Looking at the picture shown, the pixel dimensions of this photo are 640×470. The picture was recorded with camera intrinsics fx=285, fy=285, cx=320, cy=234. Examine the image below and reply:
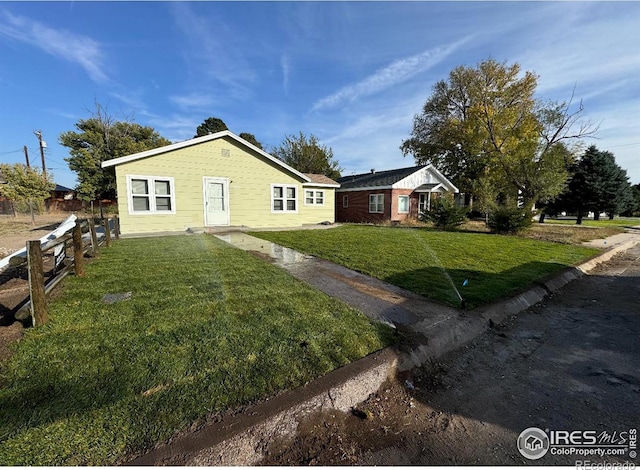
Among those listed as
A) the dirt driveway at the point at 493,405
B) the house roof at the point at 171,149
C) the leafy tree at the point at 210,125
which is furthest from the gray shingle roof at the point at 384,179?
the leafy tree at the point at 210,125

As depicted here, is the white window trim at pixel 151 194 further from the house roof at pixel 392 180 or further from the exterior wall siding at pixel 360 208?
the house roof at pixel 392 180

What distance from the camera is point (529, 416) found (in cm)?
237

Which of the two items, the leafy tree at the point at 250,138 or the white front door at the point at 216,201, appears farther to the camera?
the leafy tree at the point at 250,138

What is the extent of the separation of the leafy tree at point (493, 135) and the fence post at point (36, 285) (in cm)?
2016

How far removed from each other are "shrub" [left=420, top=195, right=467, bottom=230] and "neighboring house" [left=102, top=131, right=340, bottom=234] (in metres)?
7.87

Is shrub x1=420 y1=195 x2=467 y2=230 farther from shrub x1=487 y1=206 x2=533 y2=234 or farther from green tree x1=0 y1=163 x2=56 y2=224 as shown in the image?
green tree x1=0 y1=163 x2=56 y2=224

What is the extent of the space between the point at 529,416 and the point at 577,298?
14.9 feet

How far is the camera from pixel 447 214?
16.4 meters

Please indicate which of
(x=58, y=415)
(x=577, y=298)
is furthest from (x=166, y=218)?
(x=577, y=298)

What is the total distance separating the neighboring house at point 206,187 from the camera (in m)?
11.6

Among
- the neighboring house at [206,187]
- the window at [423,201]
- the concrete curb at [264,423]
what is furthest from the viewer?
the window at [423,201]

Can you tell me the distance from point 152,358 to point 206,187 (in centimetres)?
1163

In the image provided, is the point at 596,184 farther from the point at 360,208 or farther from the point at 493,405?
the point at 493,405

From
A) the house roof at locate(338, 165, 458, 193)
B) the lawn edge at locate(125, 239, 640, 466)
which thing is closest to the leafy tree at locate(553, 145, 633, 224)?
the house roof at locate(338, 165, 458, 193)
